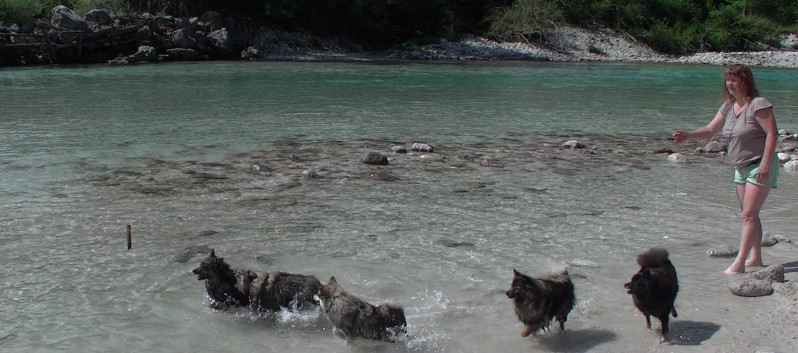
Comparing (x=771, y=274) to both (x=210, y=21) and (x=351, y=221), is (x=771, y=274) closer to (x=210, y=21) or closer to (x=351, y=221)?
(x=351, y=221)

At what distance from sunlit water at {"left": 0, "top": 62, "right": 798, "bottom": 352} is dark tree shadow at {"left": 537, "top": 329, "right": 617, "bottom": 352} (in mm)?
16

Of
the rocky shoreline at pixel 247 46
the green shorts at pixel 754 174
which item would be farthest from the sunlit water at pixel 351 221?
the rocky shoreline at pixel 247 46

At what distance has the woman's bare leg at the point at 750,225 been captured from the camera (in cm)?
601

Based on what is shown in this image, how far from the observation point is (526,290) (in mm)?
4941

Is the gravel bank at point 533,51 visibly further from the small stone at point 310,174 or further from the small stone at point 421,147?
the small stone at point 310,174

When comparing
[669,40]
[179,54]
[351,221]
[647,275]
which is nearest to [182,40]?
[179,54]

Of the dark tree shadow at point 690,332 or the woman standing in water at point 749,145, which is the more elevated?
the woman standing in water at point 749,145

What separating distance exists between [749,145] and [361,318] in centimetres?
341

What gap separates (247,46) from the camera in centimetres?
4656

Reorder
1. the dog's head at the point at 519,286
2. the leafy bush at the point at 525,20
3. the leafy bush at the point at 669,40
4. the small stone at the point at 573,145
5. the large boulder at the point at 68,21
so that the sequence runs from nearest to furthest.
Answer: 1. the dog's head at the point at 519,286
2. the small stone at the point at 573,145
3. the large boulder at the point at 68,21
4. the leafy bush at the point at 525,20
5. the leafy bush at the point at 669,40

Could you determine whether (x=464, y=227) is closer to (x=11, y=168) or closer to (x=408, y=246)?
(x=408, y=246)

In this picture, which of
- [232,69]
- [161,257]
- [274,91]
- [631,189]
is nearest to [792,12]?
[232,69]

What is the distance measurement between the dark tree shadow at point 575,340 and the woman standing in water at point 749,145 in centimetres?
172

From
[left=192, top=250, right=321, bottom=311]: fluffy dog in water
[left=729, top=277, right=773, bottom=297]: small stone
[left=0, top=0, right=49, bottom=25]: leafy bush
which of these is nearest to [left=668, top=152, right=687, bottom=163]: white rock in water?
[left=729, top=277, right=773, bottom=297]: small stone
